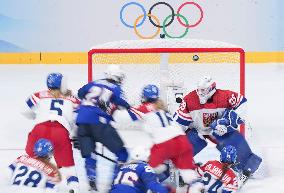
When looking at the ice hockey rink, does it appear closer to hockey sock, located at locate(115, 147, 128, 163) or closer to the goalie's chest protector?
hockey sock, located at locate(115, 147, 128, 163)

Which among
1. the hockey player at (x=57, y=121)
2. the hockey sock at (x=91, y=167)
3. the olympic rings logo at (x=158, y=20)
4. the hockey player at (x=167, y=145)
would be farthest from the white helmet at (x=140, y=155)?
the olympic rings logo at (x=158, y=20)

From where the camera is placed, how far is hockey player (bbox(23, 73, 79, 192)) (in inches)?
169

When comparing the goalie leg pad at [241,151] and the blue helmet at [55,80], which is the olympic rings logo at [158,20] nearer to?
the goalie leg pad at [241,151]

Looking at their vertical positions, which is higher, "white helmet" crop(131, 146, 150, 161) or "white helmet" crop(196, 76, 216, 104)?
"white helmet" crop(196, 76, 216, 104)

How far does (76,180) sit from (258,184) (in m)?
1.13

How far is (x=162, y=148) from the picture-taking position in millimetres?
4113

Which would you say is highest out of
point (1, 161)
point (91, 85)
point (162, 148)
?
point (91, 85)

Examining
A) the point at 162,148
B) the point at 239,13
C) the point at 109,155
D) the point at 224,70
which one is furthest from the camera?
the point at 239,13

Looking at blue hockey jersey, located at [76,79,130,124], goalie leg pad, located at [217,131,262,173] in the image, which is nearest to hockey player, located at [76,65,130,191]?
blue hockey jersey, located at [76,79,130,124]

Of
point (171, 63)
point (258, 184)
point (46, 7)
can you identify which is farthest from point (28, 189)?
point (46, 7)

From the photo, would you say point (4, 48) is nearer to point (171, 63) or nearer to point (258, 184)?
point (171, 63)

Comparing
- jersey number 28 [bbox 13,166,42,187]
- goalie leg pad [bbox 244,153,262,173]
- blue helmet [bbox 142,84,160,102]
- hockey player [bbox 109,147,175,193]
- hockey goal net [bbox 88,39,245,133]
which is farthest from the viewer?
hockey goal net [bbox 88,39,245,133]

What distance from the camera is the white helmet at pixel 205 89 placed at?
457 cm

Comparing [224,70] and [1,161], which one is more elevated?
[224,70]
